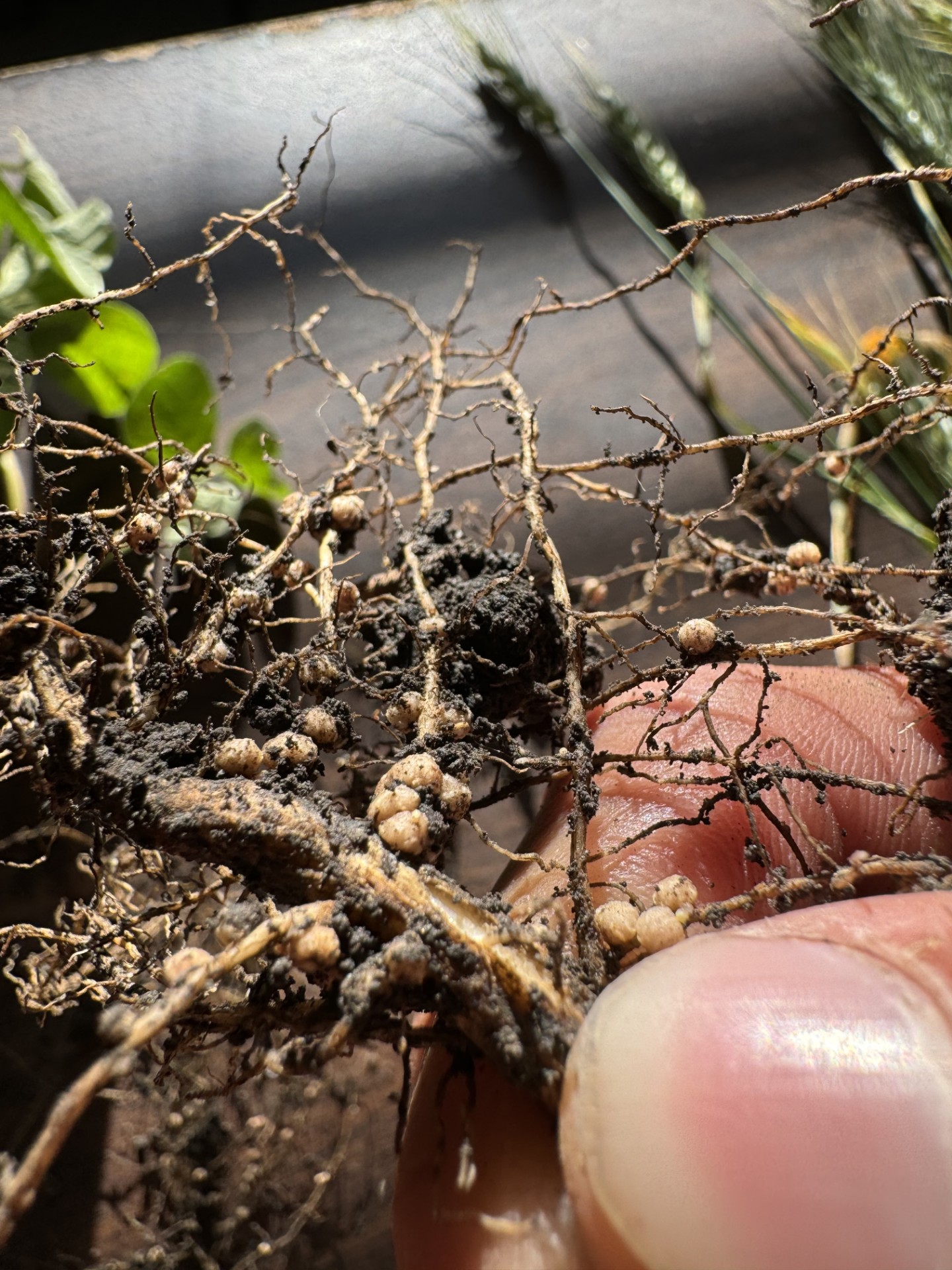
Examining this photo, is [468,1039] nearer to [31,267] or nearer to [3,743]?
[3,743]

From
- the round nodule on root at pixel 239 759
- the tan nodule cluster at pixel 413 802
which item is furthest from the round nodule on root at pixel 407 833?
the round nodule on root at pixel 239 759

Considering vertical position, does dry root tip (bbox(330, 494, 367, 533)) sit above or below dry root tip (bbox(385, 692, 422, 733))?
above

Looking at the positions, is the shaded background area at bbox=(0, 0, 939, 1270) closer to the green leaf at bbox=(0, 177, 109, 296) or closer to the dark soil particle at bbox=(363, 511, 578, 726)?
the green leaf at bbox=(0, 177, 109, 296)

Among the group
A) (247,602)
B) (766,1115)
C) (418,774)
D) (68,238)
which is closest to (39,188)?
(68,238)

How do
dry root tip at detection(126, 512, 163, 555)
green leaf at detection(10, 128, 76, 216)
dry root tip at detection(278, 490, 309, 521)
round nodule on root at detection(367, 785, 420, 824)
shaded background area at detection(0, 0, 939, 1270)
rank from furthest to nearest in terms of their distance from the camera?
shaded background area at detection(0, 0, 939, 1270) < green leaf at detection(10, 128, 76, 216) < dry root tip at detection(278, 490, 309, 521) < dry root tip at detection(126, 512, 163, 555) < round nodule on root at detection(367, 785, 420, 824)

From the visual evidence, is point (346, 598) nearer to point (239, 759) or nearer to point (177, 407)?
point (239, 759)

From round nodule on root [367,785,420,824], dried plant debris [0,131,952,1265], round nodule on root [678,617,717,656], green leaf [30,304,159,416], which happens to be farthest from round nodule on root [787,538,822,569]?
green leaf [30,304,159,416]

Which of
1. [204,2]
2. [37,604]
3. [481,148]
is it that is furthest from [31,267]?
[204,2]
